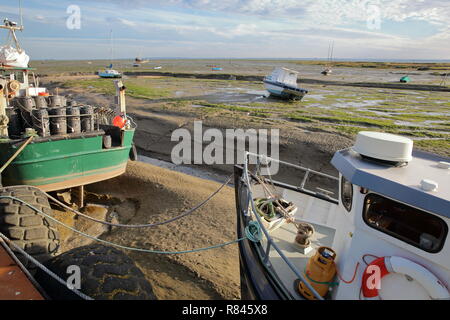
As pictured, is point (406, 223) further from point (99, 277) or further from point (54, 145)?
point (54, 145)

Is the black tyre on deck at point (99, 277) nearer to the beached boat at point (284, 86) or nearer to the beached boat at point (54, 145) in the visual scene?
the beached boat at point (54, 145)

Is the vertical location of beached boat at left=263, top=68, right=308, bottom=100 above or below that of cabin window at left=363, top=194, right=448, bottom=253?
above

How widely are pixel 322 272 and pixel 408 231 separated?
1147 mm

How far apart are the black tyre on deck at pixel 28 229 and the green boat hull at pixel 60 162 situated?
2623 millimetres

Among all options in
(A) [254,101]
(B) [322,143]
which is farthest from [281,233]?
(A) [254,101]

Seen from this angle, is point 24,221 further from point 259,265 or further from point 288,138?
point 288,138

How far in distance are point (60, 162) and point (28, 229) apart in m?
3.80

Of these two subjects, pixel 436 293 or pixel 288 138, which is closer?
pixel 436 293

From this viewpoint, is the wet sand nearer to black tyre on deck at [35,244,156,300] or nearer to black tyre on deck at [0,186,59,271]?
black tyre on deck at [35,244,156,300]

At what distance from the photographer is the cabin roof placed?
289cm

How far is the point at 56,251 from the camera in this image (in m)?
4.59

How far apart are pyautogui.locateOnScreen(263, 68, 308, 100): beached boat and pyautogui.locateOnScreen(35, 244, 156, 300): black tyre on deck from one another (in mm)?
25112

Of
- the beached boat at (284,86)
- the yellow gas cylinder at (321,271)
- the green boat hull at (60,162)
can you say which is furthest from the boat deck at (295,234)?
the beached boat at (284,86)

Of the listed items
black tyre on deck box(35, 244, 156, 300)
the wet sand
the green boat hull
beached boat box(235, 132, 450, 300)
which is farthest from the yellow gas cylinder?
the green boat hull
